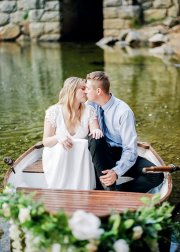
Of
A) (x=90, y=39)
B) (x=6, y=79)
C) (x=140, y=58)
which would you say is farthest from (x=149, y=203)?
(x=90, y=39)

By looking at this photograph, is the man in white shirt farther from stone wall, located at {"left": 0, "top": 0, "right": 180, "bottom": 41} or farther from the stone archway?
the stone archway

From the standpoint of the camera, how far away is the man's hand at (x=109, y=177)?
4629mm

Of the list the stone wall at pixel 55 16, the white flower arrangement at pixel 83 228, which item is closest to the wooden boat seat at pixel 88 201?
the white flower arrangement at pixel 83 228

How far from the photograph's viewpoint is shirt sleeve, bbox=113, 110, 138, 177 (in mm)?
4805

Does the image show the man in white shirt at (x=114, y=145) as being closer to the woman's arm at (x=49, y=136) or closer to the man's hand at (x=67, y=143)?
the man's hand at (x=67, y=143)

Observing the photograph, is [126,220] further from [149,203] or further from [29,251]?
[29,251]

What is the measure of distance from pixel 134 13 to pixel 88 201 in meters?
18.2

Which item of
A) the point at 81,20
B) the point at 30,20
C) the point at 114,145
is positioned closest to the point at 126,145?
the point at 114,145

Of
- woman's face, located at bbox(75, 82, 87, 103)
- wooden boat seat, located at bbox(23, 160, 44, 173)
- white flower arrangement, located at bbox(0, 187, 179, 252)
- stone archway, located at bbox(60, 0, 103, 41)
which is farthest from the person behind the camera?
stone archway, located at bbox(60, 0, 103, 41)

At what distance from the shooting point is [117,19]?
2173cm

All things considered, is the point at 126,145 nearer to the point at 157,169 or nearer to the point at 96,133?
the point at 96,133

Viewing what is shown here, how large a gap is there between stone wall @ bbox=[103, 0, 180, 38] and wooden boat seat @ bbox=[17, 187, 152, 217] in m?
17.4

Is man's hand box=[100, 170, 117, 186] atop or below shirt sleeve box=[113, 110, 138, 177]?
below

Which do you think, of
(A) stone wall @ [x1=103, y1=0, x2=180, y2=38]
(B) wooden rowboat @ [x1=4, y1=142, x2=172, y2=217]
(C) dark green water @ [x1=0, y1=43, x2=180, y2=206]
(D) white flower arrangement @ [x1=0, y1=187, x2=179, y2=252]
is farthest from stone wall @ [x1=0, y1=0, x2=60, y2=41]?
(D) white flower arrangement @ [x1=0, y1=187, x2=179, y2=252]
